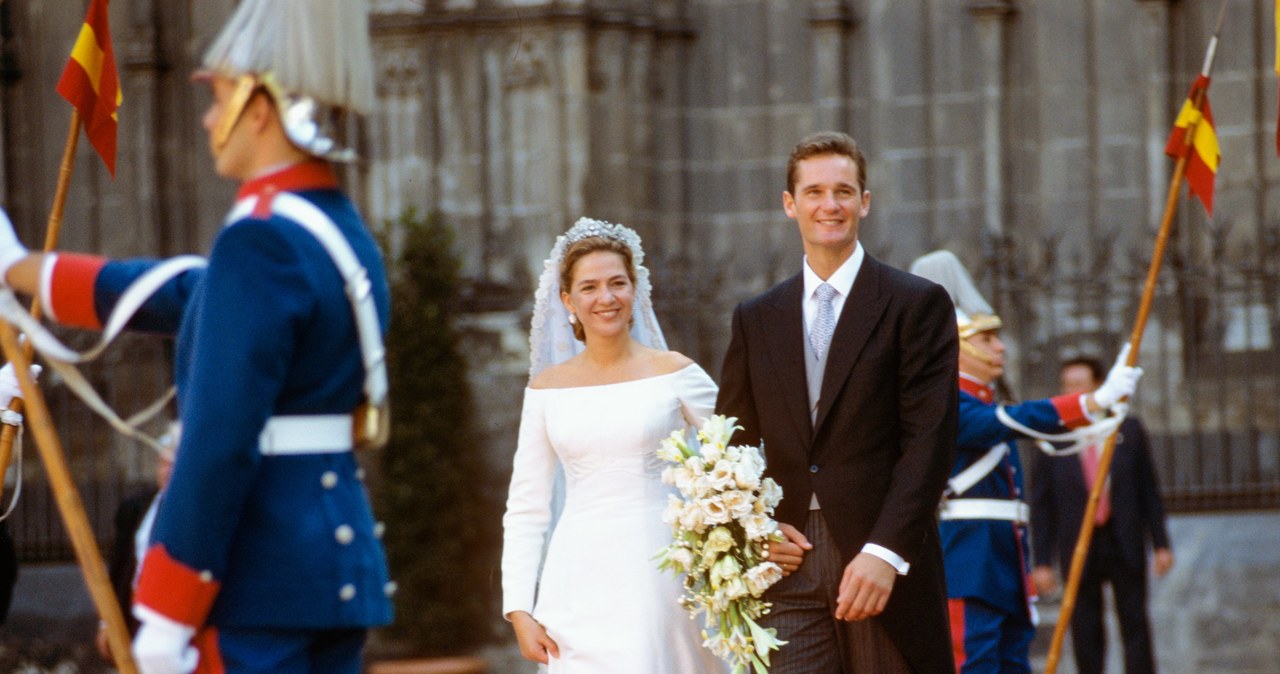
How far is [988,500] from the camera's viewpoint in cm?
753

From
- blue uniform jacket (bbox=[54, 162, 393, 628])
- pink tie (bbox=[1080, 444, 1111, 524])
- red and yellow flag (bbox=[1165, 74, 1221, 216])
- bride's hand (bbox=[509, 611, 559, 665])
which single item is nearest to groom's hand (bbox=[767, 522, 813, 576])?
bride's hand (bbox=[509, 611, 559, 665])

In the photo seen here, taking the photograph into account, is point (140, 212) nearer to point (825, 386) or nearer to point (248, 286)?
point (825, 386)

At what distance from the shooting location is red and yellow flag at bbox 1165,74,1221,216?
26.3 ft

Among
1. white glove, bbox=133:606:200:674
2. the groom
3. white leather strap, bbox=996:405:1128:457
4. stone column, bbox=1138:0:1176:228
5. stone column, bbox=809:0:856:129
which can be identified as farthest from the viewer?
stone column, bbox=809:0:856:129

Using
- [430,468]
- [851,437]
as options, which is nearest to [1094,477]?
[430,468]

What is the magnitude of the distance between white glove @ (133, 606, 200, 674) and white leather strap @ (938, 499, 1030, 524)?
173 inches

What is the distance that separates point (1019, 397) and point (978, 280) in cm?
83


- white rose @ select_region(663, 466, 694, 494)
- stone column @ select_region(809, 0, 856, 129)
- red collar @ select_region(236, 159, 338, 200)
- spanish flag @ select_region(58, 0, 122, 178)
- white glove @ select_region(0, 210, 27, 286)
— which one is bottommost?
white rose @ select_region(663, 466, 694, 494)

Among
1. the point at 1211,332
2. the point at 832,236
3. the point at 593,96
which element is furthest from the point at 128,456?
the point at 832,236

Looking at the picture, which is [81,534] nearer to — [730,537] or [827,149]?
[730,537]

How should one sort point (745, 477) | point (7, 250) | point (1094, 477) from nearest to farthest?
point (7, 250) → point (745, 477) → point (1094, 477)

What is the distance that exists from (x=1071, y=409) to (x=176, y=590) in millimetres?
4383

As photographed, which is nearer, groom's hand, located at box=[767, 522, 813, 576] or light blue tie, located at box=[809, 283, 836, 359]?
groom's hand, located at box=[767, 522, 813, 576]

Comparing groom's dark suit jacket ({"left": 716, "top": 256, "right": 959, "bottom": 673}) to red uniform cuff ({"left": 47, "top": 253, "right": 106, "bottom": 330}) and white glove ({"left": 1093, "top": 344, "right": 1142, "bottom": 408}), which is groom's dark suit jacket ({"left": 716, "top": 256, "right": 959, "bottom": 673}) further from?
white glove ({"left": 1093, "top": 344, "right": 1142, "bottom": 408})
